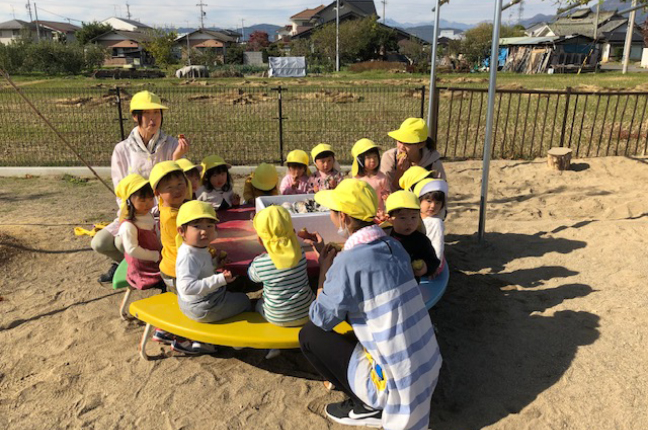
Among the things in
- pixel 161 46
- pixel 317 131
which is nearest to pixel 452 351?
pixel 317 131

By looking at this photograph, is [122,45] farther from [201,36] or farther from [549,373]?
[549,373]

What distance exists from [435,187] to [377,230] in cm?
162

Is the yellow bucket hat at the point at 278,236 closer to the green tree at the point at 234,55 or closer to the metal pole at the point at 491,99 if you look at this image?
the metal pole at the point at 491,99

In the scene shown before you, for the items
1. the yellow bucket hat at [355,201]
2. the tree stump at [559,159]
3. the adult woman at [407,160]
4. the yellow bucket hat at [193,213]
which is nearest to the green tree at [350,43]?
the tree stump at [559,159]

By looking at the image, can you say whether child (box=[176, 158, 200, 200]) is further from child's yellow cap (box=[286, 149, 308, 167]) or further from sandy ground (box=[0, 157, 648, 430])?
sandy ground (box=[0, 157, 648, 430])

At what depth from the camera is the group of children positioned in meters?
3.21

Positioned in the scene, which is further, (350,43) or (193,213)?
(350,43)

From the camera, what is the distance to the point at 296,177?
5.37 metres

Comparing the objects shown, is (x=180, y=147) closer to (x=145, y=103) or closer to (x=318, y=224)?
(x=145, y=103)

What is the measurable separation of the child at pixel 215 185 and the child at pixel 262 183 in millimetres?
363

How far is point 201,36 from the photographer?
7250 centimetres

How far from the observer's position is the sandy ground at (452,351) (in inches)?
126

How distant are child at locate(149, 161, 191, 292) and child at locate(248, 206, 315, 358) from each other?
765 millimetres

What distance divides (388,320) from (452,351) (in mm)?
1425
